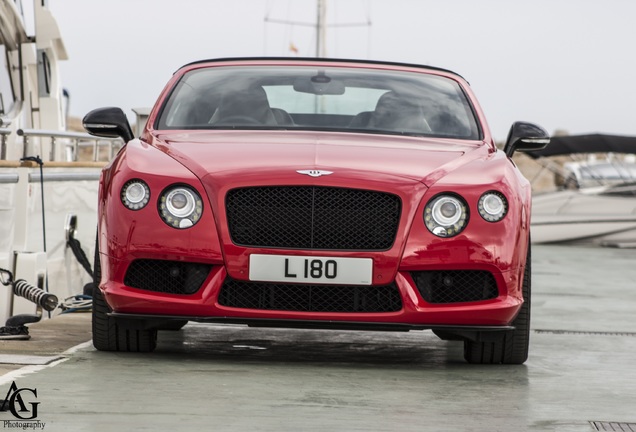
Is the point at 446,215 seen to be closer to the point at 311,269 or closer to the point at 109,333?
the point at 311,269

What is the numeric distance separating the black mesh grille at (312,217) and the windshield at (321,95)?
1.02 meters

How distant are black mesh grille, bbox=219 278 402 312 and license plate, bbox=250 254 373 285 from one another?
0.06 meters

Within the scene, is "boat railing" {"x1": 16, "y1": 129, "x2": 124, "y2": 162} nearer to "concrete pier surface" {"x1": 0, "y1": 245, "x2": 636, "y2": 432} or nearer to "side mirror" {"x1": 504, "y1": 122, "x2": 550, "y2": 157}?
"concrete pier surface" {"x1": 0, "y1": 245, "x2": 636, "y2": 432}

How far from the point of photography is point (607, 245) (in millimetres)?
25438

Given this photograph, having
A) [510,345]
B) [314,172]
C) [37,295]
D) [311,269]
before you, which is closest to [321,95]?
[314,172]

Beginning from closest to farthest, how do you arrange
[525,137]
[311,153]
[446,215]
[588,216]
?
[446,215] → [311,153] → [525,137] → [588,216]

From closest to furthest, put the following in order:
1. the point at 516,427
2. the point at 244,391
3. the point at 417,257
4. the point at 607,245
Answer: the point at 516,427 → the point at 244,391 → the point at 417,257 → the point at 607,245

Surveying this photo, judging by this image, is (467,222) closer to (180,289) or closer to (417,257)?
(417,257)

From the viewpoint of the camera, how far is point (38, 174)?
470 inches

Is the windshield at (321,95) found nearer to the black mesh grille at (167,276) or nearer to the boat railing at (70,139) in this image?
the black mesh grille at (167,276)

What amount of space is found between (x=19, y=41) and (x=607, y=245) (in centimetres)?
1281

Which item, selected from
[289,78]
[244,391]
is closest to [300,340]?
[289,78]

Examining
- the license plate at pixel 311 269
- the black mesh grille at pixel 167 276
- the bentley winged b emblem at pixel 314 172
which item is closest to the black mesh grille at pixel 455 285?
the license plate at pixel 311 269

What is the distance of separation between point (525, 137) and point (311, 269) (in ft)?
5.76
